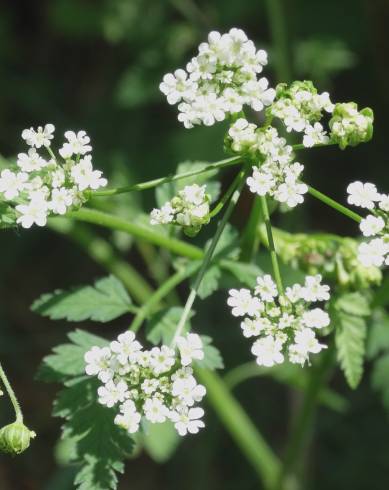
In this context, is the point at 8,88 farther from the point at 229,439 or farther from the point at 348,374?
the point at 348,374

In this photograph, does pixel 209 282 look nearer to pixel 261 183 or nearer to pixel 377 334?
pixel 261 183

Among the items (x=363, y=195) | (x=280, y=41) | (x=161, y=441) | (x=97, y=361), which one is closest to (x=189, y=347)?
(x=97, y=361)

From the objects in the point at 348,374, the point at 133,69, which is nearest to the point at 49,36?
the point at 133,69

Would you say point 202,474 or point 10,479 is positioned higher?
point 10,479

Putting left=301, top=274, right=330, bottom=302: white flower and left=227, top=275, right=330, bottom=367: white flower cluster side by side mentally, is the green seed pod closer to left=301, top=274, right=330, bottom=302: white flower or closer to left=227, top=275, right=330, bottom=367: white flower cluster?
left=227, top=275, right=330, bottom=367: white flower cluster

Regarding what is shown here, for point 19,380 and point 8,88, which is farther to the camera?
point 8,88

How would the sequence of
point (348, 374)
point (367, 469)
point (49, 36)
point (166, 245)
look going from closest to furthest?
point (348, 374) < point (166, 245) < point (367, 469) < point (49, 36)

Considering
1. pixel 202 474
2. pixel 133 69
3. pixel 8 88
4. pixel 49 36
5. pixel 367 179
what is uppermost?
pixel 49 36
